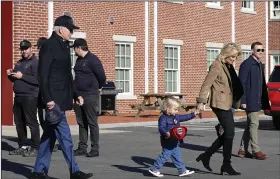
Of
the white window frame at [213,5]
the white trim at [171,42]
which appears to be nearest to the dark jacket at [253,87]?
the white trim at [171,42]

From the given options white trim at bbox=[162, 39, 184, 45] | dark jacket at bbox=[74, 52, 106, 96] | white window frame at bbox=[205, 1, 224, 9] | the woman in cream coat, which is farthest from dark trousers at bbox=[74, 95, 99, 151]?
white window frame at bbox=[205, 1, 224, 9]

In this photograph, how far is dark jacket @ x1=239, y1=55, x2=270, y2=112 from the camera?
11945 mm

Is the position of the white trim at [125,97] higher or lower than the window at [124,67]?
lower

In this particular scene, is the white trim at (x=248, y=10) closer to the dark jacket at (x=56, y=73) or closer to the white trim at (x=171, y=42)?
the white trim at (x=171, y=42)

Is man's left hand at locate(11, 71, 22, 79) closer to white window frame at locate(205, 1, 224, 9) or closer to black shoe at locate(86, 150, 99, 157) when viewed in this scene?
black shoe at locate(86, 150, 99, 157)

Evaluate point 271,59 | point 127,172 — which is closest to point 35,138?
point 127,172

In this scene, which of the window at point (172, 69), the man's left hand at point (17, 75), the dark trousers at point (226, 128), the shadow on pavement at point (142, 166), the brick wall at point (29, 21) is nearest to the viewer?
the dark trousers at point (226, 128)

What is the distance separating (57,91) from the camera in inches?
349

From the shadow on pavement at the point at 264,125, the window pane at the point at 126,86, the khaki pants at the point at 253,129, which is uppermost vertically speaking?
the window pane at the point at 126,86

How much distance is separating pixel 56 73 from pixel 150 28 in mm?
18578

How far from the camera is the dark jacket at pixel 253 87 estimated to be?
39.2 ft

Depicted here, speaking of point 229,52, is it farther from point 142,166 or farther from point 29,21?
point 29,21

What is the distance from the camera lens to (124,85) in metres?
26.5

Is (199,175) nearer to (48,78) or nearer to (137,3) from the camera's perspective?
(48,78)
